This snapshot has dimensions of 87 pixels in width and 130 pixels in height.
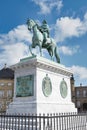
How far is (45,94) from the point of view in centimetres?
1321

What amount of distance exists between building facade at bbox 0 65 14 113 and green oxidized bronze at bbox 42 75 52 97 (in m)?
45.0

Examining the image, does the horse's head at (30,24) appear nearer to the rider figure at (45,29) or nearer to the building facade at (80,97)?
the rider figure at (45,29)

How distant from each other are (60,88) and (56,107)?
1.64m

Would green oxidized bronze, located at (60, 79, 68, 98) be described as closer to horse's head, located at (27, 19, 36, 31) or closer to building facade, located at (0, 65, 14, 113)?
horse's head, located at (27, 19, 36, 31)

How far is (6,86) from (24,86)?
46.3m

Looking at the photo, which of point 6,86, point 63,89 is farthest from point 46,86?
point 6,86

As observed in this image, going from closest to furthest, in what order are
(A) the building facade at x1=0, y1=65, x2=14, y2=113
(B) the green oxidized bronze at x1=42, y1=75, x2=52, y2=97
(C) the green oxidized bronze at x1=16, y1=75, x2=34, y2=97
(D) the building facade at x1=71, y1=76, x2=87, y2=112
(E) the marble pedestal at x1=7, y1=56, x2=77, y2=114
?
(E) the marble pedestal at x1=7, y1=56, x2=77, y2=114 < (C) the green oxidized bronze at x1=16, y1=75, x2=34, y2=97 < (B) the green oxidized bronze at x1=42, y1=75, x2=52, y2=97 < (A) the building facade at x1=0, y1=65, x2=14, y2=113 < (D) the building facade at x1=71, y1=76, x2=87, y2=112

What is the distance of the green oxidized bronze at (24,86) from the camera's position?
13.0 metres

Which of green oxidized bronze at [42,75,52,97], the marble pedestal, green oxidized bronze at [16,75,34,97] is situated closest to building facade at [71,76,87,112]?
the marble pedestal

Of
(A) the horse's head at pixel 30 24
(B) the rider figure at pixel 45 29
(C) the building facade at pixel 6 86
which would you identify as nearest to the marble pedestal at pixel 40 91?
(B) the rider figure at pixel 45 29

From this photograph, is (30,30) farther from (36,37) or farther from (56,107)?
(56,107)

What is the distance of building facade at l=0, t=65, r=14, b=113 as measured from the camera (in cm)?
5828

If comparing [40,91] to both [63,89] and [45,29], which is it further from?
[45,29]

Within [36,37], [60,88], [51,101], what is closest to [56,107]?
[51,101]
